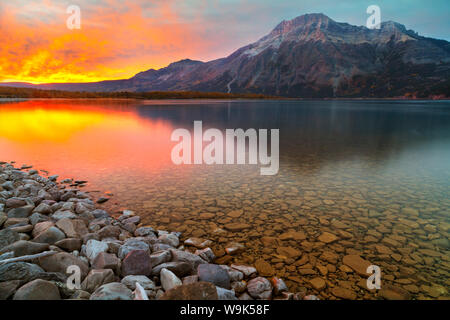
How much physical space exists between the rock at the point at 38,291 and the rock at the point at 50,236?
2.05 meters

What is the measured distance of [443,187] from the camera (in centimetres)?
1128

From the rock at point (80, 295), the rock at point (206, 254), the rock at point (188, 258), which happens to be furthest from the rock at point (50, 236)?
the rock at point (206, 254)

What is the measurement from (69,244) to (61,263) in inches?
37.3

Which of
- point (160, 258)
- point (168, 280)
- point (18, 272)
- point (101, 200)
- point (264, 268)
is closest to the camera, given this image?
point (18, 272)

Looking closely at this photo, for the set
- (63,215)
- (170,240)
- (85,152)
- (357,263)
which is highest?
(85,152)

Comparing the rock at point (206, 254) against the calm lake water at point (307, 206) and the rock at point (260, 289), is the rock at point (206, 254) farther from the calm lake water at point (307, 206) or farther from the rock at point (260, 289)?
the rock at point (260, 289)

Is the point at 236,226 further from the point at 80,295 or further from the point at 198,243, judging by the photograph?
the point at 80,295

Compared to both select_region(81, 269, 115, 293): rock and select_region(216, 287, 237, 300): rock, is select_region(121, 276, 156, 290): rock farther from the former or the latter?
select_region(216, 287, 237, 300): rock

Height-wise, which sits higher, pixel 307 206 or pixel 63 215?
pixel 63 215

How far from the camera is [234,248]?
656 centimetres

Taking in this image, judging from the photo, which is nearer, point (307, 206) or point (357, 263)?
point (357, 263)

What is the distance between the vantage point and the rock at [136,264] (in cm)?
491

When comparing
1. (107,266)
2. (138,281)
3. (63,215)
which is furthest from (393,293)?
(63,215)
